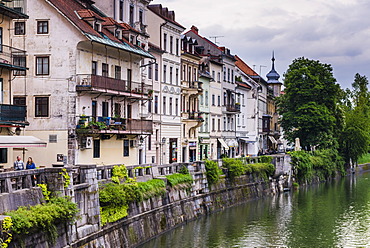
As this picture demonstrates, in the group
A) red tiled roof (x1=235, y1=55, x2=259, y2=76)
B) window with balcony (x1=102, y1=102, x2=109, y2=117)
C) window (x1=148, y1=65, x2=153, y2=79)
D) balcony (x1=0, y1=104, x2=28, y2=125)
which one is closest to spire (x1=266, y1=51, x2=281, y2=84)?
red tiled roof (x1=235, y1=55, x2=259, y2=76)

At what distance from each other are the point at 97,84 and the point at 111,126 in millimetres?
3489

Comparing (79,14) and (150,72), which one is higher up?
(79,14)

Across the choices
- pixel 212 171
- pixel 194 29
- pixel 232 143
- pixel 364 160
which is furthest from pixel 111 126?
pixel 364 160

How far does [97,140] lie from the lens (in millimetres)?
47812

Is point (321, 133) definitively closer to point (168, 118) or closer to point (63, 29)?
point (168, 118)

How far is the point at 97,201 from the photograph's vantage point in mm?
30344

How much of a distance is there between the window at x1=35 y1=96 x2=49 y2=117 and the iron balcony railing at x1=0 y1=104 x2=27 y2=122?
726cm

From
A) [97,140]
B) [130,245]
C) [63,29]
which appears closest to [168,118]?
[97,140]

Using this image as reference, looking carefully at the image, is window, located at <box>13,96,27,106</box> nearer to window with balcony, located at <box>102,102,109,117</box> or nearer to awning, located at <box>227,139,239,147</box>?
window with balcony, located at <box>102,102,109,117</box>

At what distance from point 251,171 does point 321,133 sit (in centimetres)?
2587

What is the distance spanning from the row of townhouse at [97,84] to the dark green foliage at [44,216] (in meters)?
5.52

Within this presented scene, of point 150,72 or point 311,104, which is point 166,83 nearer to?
point 150,72

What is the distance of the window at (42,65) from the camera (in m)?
45.4

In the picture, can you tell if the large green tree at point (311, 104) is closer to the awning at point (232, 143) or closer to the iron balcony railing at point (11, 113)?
the awning at point (232, 143)
